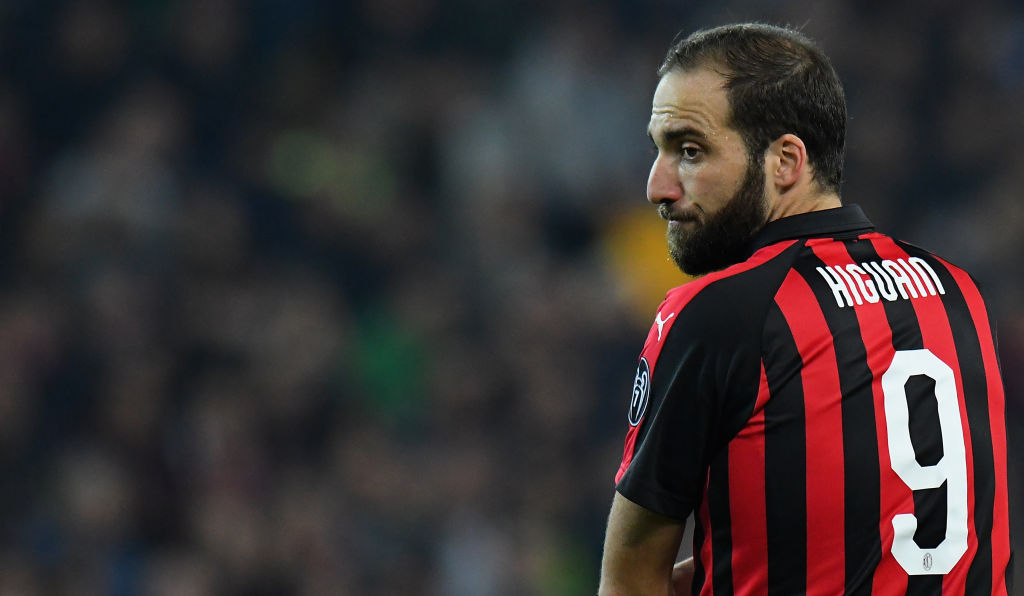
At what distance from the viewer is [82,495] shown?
642cm

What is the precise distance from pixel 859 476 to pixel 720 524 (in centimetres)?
24

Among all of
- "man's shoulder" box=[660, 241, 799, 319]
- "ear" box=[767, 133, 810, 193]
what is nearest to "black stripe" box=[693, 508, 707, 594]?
"man's shoulder" box=[660, 241, 799, 319]

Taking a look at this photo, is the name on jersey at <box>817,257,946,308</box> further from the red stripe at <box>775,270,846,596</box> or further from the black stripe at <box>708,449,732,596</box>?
the black stripe at <box>708,449,732,596</box>

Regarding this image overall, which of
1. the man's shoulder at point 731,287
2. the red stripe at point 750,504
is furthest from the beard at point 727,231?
the red stripe at point 750,504

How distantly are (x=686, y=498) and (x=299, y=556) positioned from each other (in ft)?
15.0

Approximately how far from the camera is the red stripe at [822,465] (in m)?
2.15

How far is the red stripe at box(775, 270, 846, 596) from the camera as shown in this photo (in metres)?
2.15

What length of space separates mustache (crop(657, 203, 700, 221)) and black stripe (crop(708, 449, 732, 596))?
1.45ft

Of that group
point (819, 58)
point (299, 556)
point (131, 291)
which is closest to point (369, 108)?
point (131, 291)

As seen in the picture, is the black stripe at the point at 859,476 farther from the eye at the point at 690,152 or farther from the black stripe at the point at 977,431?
the eye at the point at 690,152

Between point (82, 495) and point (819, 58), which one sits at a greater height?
point (819, 58)

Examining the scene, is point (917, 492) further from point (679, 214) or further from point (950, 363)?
point (679, 214)

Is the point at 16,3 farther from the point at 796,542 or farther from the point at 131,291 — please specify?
the point at 796,542

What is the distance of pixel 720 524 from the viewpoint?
2209mm
